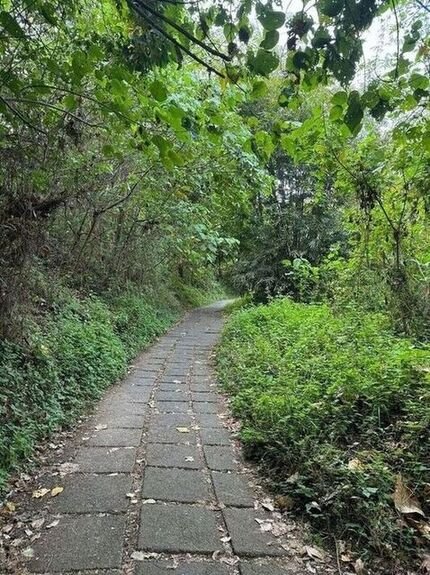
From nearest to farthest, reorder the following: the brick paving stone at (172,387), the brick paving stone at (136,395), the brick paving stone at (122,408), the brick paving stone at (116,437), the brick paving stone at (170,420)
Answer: the brick paving stone at (116,437) → the brick paving stone at (170,420) → the brick paving stone at (122,408) → the brick paving stone at (136,395) → the brick paving stone at (172,387)

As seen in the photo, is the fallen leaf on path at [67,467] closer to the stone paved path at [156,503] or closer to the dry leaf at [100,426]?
the stone paved path at [156,503]

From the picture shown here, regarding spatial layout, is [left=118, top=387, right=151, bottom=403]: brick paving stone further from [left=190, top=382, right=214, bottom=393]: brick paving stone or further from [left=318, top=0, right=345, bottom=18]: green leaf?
[left=318, top=0, right=345, bottom=18]: green leaf

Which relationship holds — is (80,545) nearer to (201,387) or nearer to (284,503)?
(284,503)

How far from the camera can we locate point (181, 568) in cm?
214

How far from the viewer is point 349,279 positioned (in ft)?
23.4

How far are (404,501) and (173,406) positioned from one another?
2701mm

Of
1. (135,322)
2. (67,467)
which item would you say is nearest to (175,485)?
(67,467)

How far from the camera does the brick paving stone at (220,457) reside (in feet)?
10.9

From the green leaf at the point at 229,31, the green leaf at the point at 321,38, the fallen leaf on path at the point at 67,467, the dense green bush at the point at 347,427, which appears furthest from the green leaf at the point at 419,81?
the fallen leaf on path at the point at 67,467

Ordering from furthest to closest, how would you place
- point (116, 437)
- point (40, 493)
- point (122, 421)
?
point (122, 421) → point (116, 437) → point (40, 493)

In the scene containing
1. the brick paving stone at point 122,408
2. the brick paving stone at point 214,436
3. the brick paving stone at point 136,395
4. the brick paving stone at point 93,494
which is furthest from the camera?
the brick paving stone at point 136,395

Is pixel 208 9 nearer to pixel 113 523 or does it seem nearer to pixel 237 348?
pixel 113 523

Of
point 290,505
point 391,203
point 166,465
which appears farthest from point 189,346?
point 290,505

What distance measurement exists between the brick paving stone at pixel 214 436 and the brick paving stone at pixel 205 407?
1.68ft
